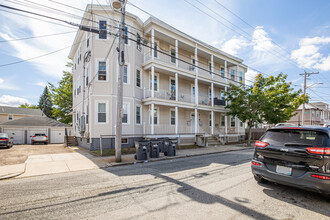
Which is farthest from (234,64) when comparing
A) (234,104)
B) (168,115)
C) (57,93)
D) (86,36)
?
(57,93)

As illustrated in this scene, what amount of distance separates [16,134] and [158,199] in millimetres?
27099

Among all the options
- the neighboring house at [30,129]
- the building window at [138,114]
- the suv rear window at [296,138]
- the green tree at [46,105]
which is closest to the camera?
the suv rear window at [296,138]

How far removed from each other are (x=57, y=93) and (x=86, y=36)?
20.2m

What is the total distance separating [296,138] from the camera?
4.69 meters

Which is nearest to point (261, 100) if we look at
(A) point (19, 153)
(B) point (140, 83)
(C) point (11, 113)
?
(B) point (140, 83)

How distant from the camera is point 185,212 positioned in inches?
149

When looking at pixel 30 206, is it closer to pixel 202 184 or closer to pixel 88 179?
pixel 88 179

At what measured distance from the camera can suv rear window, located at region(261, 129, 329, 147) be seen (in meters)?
4.25

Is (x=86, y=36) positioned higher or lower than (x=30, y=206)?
higher

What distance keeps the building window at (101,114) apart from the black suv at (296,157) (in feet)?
39.2

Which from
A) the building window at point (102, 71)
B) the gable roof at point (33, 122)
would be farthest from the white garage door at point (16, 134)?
the building window at point (102, 71)

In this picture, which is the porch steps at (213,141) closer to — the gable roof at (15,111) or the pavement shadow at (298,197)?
the pavement shadow at (298,197)

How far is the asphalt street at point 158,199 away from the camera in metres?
3.75

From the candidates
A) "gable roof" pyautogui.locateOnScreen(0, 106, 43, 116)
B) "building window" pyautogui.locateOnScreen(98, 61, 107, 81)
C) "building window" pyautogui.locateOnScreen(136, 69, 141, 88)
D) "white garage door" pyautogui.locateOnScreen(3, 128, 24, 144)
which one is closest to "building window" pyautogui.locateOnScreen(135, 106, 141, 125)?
"building window" pyautogui.locateOnScreen(136, 69, 141, 88)
